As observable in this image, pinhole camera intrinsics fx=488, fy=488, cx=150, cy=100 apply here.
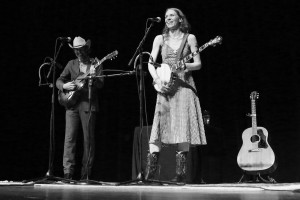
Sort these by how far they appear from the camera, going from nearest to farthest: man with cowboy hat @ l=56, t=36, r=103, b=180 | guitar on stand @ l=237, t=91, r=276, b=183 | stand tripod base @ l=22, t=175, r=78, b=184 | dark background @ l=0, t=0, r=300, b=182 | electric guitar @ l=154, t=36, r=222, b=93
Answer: electric guitar @ l=154, t=36, r=222, b=93, stand tripod base @ l=22, t=175, r=78, b=184, man with cowboy hat @ l=56, t=36, r=103, b=180, guitar on stand @ l=237, t=91, r=276, b=183, dark background @ l=0, t=0, r=300, b=182

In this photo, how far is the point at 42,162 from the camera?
5809 mm

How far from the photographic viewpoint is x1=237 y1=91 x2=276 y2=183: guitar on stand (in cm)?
479

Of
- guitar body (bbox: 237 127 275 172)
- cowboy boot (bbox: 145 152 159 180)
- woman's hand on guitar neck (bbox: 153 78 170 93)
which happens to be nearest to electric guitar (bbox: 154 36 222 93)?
woman's hand on guitar neck (bbox: 153 78 170 93)

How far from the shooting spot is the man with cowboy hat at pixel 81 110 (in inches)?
177

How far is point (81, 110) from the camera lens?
4.64m

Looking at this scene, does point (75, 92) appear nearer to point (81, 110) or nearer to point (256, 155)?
point (81, 110)

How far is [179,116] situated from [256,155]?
4.46 feet

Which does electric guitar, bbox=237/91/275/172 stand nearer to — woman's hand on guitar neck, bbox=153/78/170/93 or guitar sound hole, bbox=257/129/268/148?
guitar sound hole, bbox=257/129/268/148

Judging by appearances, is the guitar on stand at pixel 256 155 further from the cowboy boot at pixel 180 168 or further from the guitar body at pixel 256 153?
the cowboy boot at pixel 180 168

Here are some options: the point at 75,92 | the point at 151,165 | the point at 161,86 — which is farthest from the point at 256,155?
the point at 75,92

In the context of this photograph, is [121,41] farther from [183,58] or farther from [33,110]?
[183,58]

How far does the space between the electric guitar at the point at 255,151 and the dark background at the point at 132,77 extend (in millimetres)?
283

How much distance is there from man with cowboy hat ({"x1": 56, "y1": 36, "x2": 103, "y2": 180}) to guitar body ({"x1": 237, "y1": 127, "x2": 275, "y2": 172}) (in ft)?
5.04

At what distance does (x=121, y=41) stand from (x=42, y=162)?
174 centimetres
